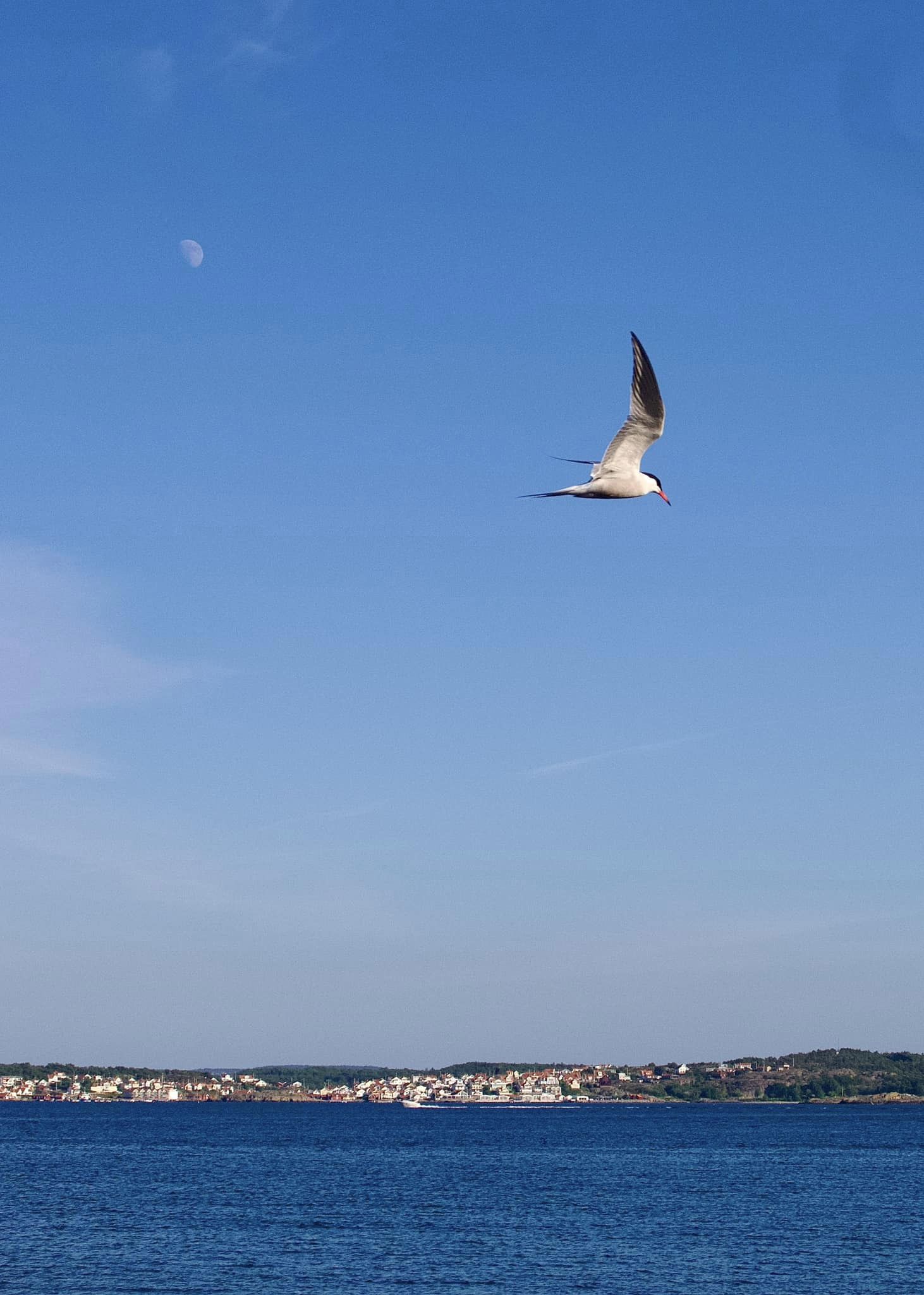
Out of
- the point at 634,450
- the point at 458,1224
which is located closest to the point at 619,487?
the point at 634,450

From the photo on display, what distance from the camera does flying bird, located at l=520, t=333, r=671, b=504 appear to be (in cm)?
1936

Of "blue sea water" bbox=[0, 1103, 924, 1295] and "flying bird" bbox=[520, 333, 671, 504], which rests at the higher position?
"flying bird" bbox=[520, 333, 671, 504]

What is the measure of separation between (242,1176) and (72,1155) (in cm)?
3654

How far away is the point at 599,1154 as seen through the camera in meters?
152

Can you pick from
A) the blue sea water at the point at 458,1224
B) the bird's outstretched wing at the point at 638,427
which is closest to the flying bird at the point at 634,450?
the bird's outstretched wing at the point at 638,427

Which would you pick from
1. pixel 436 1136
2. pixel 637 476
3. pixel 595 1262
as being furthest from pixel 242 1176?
pixel 637 476

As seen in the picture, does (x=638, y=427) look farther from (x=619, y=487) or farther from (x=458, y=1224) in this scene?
(x=458, y=1224)

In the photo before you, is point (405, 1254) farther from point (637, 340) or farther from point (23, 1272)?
point (637, 340)

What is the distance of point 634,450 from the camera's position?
20016 millimetres

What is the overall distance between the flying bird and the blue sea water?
42.5 m

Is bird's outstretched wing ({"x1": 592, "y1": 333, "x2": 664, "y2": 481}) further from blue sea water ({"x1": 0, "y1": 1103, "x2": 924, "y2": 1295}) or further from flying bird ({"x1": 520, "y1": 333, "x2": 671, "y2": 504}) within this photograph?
blue sea water ({"x1": 0, "y1": 1103, "x2": 924, "y2": 1295})

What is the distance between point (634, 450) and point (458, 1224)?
66079mm

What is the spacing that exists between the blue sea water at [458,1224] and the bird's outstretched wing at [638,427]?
42786mm

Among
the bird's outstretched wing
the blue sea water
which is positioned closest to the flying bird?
the bird's outstretched wing
